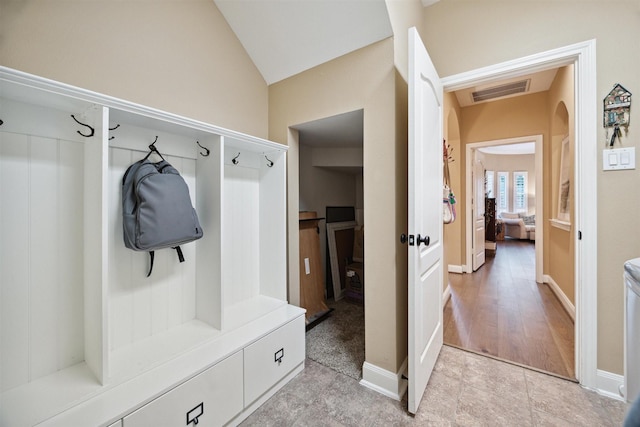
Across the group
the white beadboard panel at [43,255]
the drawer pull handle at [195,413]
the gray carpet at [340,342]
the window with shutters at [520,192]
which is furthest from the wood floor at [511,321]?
the window with shutters at [520,192]

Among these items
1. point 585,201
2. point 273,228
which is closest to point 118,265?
point 273,228

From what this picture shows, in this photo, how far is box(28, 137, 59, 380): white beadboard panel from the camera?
1.06 metres

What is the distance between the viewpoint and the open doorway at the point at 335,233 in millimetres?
1997

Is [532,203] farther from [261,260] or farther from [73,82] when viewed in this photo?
[73,82]

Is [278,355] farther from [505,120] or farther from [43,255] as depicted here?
[505,120]

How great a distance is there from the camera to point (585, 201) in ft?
5.09

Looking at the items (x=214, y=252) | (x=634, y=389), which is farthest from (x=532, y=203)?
(x=214, y=252)

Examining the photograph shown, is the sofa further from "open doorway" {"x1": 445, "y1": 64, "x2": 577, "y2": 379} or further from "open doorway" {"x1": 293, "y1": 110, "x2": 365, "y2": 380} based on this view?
"open doorway" {"x1": 293, "y1": 110, "x2": 365, "y2": 380}

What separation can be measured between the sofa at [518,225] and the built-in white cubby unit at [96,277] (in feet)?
27.5

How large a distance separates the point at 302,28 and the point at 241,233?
1464 mm

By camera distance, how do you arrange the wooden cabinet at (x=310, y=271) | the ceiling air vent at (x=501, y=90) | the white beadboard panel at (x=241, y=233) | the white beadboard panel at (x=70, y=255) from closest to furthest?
the white beadboard panel at (x=70, y=255)
the white beadboard panel at (x=241, y=233)
the wooden cabinet at (x=310, y=271)
the ceiling air vent at (x=501, y=90)

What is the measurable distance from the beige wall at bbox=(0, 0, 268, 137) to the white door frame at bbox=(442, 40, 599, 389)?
2084mm

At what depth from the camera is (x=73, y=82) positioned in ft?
3.83

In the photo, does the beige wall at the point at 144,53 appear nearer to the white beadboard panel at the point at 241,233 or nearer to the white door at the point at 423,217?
the white beadboard panel at the point at 241,233
